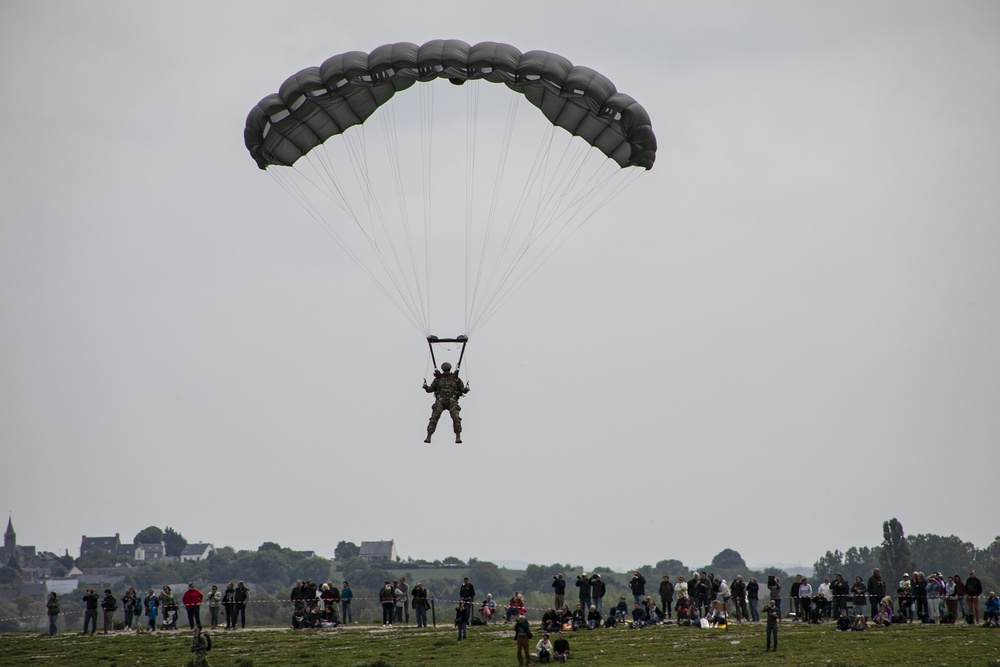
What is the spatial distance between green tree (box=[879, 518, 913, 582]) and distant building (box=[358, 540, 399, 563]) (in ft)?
336

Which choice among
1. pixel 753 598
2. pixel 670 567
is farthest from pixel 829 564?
pixel 753 598

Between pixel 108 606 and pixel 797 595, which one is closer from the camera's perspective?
pixel 797 595

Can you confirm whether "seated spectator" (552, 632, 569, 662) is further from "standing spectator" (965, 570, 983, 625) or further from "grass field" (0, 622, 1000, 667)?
"standing spectator" (965, 570, 983, 625)

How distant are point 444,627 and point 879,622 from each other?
35.3 ft

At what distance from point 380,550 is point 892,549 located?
108290mm

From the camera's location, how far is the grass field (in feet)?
76.8

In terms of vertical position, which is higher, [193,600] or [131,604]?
[193,600]

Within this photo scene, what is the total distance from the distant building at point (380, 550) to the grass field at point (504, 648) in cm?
14907

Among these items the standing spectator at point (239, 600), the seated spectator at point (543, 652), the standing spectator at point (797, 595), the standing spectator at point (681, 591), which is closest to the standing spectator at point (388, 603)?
the standing spectator at point (239, 600)

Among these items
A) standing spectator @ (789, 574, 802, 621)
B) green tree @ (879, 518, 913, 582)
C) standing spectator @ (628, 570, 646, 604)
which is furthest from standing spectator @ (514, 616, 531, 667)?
green tree @ (879, 518, 913, 582)

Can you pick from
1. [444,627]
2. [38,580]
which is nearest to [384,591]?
[444,627]

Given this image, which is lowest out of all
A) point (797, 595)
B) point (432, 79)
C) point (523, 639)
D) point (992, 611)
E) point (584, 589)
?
point (523, 639)

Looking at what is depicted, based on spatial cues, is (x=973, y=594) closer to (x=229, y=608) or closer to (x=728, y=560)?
(x=229, y=608)

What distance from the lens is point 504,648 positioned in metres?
25.6
